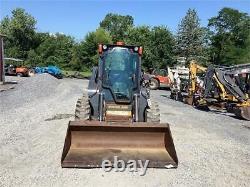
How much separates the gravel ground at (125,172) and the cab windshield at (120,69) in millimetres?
1662

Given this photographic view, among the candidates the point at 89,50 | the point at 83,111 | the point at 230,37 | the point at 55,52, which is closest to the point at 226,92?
the point at 83,111

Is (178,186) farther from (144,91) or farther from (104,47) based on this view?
(104,47)

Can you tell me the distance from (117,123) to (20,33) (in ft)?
154

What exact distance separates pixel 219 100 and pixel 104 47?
877 cm

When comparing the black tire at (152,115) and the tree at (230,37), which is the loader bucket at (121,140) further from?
the tree at (230,37)

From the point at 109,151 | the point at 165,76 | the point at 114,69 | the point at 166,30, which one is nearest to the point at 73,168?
the point at 109,151

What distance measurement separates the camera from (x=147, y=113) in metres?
8.88

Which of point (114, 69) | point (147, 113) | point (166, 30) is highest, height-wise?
point (166, 30)

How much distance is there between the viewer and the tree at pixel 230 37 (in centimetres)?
5316

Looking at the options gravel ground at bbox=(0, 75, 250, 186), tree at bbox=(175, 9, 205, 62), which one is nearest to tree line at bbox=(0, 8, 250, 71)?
tree at bbox=(175, 9, 205, 62)

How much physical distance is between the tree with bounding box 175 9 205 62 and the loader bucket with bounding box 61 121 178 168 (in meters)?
36.6

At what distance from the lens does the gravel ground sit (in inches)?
254

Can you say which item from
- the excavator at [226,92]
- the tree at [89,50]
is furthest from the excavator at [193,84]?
the tree at [89,50]

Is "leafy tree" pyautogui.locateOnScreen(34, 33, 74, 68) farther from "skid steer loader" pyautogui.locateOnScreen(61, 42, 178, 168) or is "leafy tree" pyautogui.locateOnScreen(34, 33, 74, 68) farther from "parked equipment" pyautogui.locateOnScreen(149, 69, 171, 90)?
"skid steer loader" pyautogui.locateOnScreen(61, 42, 178, 168)
